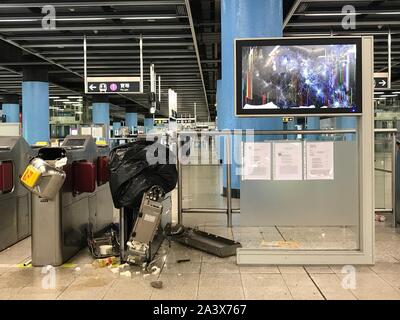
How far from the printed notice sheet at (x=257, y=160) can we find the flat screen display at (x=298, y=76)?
1.38ft

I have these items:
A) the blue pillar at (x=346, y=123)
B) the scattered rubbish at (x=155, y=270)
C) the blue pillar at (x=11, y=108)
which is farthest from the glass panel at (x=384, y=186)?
the blue pillar at (x=11, y=108)

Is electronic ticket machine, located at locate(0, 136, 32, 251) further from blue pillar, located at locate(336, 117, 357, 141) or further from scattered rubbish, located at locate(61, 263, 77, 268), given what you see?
blue pillar, located at locate(336, 117, 357, 141)

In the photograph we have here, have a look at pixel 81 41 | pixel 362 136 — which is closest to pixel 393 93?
pixel 81 41

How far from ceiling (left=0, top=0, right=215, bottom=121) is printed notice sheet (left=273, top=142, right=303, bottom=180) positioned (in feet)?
17.7

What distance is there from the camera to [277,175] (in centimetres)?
440

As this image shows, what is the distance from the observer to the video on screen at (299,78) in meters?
4.04

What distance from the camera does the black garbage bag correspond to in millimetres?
4145

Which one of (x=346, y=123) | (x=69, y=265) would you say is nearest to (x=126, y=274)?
(x=69, y=265)

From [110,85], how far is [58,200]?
26.0 ft

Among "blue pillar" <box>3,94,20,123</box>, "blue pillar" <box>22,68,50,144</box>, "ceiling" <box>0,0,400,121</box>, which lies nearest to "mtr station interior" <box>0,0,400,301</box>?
"ceiling" <box>0,0,400,121</box>

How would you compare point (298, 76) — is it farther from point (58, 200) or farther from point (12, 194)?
point (12, 194)

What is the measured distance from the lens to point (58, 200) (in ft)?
14.1

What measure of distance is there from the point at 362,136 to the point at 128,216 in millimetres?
2411

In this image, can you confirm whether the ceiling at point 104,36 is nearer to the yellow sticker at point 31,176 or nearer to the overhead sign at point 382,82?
the overhead sign at point 382,82
